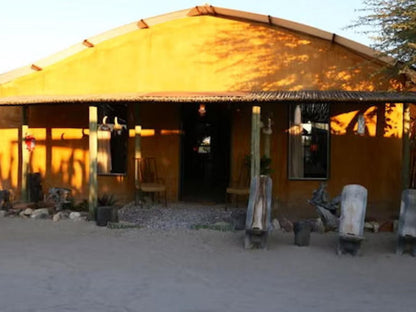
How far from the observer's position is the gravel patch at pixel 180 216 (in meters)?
8.99

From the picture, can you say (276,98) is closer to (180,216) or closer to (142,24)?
(180,216)

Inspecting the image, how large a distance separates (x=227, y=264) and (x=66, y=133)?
6.90 meters

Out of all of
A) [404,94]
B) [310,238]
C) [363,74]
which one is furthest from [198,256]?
[363,74]

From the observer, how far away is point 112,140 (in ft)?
39.1

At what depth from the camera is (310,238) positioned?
315 inches

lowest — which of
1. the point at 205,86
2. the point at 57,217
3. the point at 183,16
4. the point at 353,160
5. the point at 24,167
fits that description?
the point at 57,217

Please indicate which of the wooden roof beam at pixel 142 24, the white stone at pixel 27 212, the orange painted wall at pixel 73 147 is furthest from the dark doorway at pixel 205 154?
the white stone at pixel 27 212

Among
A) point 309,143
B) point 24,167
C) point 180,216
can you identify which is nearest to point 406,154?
point 309,143

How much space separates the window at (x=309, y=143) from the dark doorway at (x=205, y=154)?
1823mm

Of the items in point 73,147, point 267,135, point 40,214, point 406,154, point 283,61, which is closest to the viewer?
point 406,154

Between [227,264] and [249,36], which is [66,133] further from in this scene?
[227,264]

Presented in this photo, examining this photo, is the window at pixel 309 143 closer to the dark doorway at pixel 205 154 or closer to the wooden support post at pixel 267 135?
the wooden support post at pixel 267 135

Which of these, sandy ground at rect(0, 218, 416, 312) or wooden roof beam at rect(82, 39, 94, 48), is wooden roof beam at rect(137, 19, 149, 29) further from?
sandy ground at rect(0, 218, 416, 312)

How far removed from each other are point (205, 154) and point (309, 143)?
6859 millimetres
